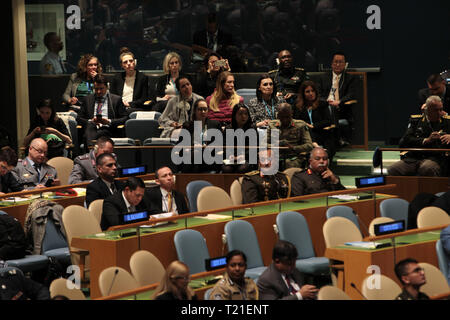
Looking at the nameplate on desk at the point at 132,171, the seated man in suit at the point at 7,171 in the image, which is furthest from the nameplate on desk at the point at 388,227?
the seated man in suit at the point at 7,171

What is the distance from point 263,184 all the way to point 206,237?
120cm

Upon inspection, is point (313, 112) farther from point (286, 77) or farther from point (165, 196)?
point (165, 196)

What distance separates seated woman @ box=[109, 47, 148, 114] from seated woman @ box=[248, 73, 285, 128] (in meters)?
1.78

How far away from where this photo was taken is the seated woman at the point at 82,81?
1109cm

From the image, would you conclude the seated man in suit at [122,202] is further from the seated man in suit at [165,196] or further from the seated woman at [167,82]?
the seated woman at [167,82]

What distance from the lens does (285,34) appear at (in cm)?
1282

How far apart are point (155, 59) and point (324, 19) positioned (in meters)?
2.41

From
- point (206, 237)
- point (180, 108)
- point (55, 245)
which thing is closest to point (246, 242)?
point (206, 237)

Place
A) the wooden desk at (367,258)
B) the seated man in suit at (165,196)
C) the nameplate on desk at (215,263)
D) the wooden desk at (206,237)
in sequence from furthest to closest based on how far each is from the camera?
1. the seated man in suit at (165,196)
2. the wooden desk at (206,237)
3. the wooden desk at (367,258)
4. the nameplate on desk at (215,263)

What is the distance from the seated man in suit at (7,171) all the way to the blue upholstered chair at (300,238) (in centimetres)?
263

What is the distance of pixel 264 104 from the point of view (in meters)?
9.92

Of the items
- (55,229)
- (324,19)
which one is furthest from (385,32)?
(55,229)

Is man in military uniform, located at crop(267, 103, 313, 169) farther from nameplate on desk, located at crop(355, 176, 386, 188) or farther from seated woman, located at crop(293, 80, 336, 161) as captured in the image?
nameplate on desk, located at crop(355, 176, 386, 188)
